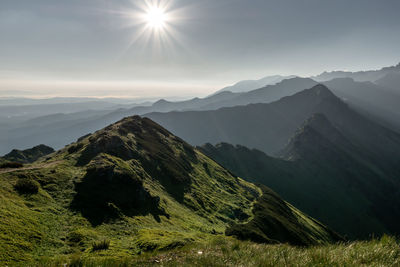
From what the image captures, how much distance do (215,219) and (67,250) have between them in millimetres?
44061

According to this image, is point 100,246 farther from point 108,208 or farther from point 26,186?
point 26,186

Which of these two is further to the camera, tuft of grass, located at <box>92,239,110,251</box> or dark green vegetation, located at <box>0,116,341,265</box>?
dark green vegetation, located at <box>0,116,341,265</box>

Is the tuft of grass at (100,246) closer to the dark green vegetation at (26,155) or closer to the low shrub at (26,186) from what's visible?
the low shrub at (26,186)

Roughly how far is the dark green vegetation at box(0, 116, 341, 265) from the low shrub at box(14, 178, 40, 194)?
12 cm

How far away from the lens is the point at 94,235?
25406mm

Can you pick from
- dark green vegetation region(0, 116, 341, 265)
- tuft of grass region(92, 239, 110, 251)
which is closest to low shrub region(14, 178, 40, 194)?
dark green vegetation region(0, 116, 341, 265)

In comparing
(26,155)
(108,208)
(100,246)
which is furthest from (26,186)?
(26,155)

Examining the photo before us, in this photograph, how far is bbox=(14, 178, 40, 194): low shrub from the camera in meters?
29.9

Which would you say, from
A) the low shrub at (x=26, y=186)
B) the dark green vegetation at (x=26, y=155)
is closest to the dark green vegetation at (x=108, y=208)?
the low shrub at (x=26, y=186)

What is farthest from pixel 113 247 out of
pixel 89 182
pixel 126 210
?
pixel 89 182

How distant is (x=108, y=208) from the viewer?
34.6 metres

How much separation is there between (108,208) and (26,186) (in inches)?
496

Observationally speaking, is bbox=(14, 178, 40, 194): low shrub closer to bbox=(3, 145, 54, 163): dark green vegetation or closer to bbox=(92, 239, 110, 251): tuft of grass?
bbox=(92, 239, 110, 251): tuft of grass

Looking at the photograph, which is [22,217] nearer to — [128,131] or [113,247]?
[113,247]
